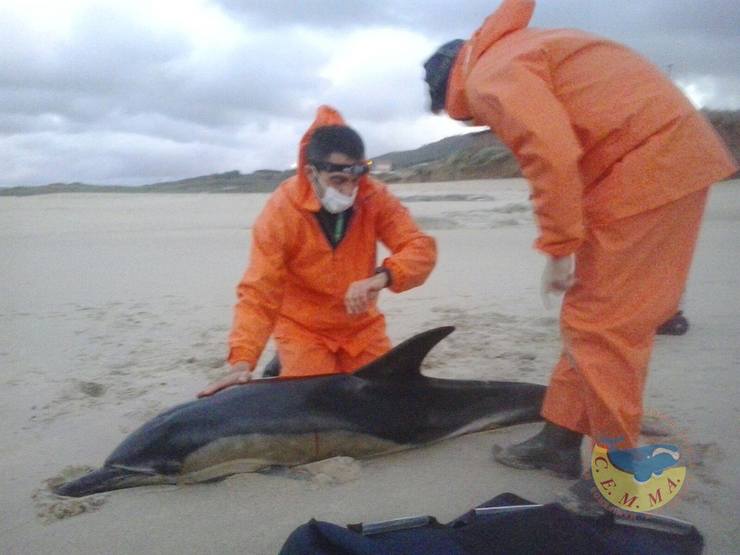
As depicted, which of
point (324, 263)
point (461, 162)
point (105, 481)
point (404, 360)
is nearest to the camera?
point (105, 481)

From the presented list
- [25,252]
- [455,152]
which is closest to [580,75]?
[25,252]

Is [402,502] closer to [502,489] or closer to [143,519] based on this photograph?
[502,489]

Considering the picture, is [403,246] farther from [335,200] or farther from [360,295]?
[360,295]

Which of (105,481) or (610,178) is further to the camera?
(105,481)

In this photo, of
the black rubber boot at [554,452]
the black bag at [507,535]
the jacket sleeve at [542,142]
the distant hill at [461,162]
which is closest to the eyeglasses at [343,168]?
the jacket sleeve at [542,142]

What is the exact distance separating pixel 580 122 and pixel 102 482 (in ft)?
7.53

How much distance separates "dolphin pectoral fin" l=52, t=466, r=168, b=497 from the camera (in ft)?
9.85

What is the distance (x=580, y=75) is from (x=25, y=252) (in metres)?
9.81

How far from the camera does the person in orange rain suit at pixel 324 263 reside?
11.8 feet

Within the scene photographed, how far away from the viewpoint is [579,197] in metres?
2.38

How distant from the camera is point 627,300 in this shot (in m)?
2.56

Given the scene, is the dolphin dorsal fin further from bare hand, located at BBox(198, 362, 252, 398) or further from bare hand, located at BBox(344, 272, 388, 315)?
bare hand, located at BBox(198, 362, 252, 398)

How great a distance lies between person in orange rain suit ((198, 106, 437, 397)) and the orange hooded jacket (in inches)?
42.1

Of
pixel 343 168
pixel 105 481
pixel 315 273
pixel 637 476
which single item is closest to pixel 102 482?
pixel 105 481
